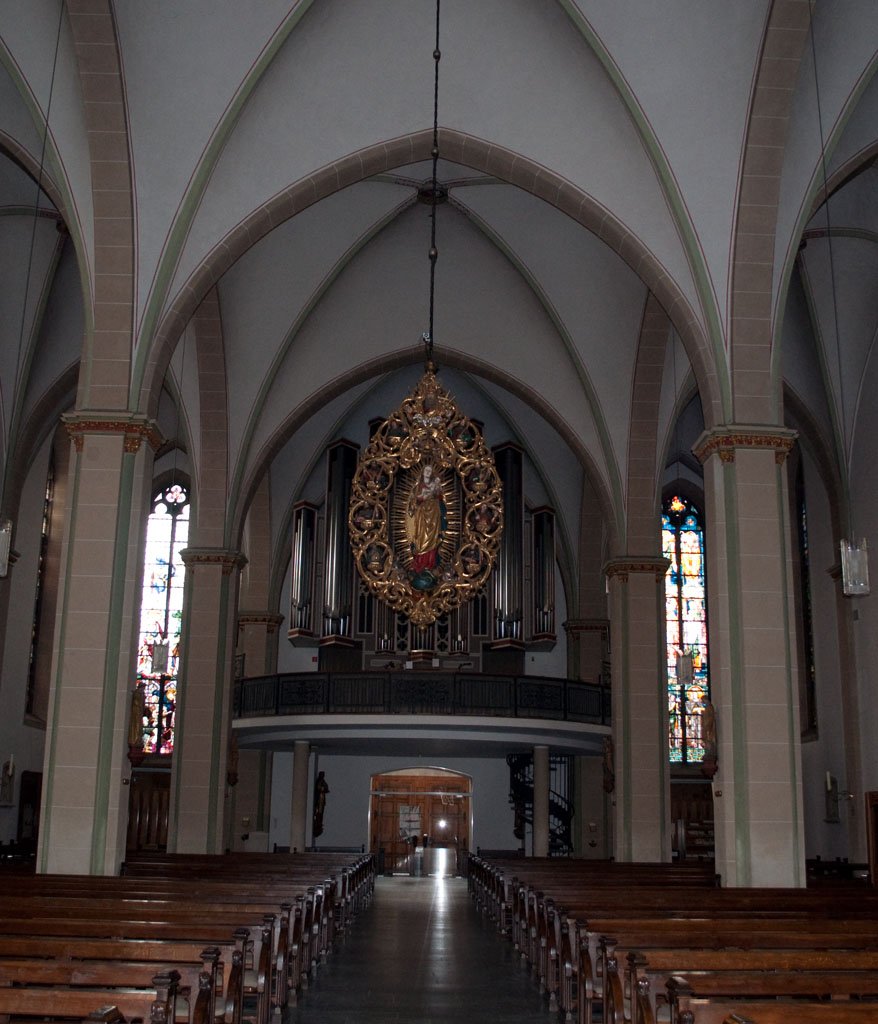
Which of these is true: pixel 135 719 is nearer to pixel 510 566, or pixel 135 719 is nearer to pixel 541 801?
pixel 541 801

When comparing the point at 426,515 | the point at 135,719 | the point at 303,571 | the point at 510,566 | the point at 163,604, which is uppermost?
the point at 510,566

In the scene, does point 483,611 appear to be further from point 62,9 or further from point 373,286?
point 62,9

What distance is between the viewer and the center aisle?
8.22 m

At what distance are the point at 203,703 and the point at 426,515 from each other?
961 cm

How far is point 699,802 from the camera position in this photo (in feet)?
87.6

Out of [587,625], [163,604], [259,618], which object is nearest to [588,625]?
[587,625]

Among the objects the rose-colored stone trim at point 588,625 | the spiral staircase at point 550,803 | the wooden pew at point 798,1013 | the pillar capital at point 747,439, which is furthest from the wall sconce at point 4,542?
the rose-colored stone trim at point 588,625

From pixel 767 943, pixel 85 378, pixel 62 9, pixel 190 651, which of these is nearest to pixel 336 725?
pixel 190 651

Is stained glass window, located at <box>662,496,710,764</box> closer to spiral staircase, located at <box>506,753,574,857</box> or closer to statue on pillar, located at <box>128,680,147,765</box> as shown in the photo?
spiral staircase, located at <box>506,753,574,857</box>

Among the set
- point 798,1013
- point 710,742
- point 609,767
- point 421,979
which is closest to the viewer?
point 798,1013

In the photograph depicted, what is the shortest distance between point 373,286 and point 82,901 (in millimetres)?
13665

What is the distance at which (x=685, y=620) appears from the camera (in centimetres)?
2709

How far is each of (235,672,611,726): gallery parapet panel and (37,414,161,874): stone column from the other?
343 inches

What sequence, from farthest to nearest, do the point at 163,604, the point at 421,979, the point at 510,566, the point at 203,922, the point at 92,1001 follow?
1. the point at 163,604
2. the point at 510,566
3. the point at 421,979
4. the point at 203,922
5. the point at 92,1001
